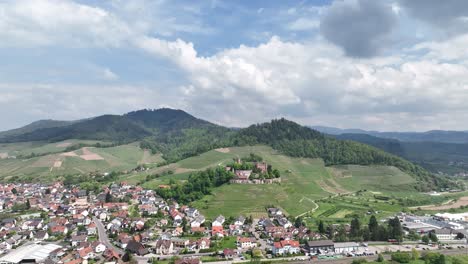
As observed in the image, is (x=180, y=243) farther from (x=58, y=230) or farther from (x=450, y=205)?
(x=450, y=205)

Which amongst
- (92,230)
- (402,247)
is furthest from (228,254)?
(92,230)

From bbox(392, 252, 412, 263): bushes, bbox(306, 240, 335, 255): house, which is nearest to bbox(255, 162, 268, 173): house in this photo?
bbox(306, 240, 335, 255): house

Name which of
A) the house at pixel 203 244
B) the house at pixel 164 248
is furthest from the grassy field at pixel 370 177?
the house at pixel 164 248

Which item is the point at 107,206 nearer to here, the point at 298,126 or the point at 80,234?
the point at 80,234

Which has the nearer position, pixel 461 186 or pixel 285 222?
pixel 285 222

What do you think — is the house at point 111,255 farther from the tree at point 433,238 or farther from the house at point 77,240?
the tree at point 433,238

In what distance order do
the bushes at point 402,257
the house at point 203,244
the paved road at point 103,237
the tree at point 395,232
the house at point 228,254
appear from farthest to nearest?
the tree at point 395,232
the paved road at point 103,237
the house at point 203,244
the house at point 228,254
the bushes at point 402,257

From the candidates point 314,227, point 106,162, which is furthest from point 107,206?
point 106,162
